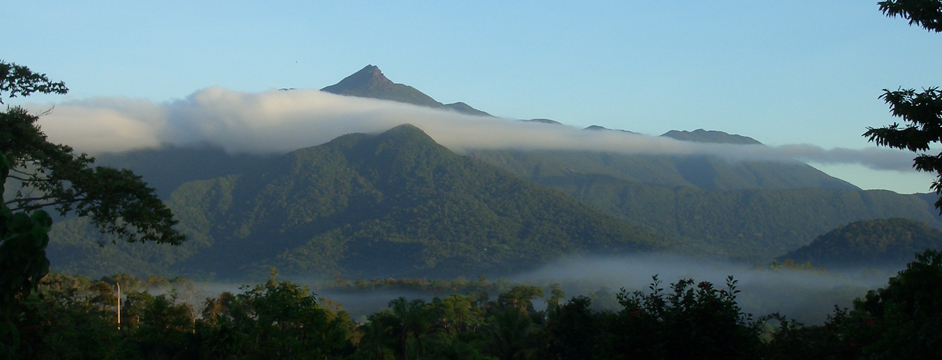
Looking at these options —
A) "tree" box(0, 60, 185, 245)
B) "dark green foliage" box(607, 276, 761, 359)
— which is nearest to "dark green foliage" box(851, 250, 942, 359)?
"dark green foliage" box(607, 276, 761, 359)

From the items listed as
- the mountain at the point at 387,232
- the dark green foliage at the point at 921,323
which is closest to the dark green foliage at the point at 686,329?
the dark green foliage at the point at 921,323

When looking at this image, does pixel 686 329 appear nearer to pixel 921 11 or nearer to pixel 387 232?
pixel 921 11

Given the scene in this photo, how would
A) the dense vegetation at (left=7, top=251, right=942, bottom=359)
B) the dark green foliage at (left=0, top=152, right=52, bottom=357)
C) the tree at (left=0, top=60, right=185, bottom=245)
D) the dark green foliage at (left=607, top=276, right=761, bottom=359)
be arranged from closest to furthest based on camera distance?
the dark green foliage at (left=0, top=152, right=52, bottom=357), the dense vegetation at (left=7, top=251, right=942, bottom=359), the dark green foliage at (left=607, top=276, right=761, bottom=359), the tree at (left=0, top=60, right=185, bottom=245)

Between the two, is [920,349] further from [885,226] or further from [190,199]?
[190,199]

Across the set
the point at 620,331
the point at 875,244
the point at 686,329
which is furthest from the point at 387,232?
the point at 686,329

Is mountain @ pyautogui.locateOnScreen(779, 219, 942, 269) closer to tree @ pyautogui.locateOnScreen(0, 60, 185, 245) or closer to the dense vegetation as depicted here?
the dense vegetation

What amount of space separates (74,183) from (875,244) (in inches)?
5103

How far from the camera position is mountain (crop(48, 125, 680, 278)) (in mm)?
165125

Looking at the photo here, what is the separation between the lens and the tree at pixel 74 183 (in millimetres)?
17297

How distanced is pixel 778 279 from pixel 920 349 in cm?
10382

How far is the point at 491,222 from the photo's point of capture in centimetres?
17938

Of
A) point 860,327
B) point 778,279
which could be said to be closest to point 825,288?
point 778,279

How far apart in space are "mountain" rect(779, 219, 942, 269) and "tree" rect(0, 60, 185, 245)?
119198 mm

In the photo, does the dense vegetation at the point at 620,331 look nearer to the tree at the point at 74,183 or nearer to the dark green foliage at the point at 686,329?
the dark green foliage at the point at 686,329
